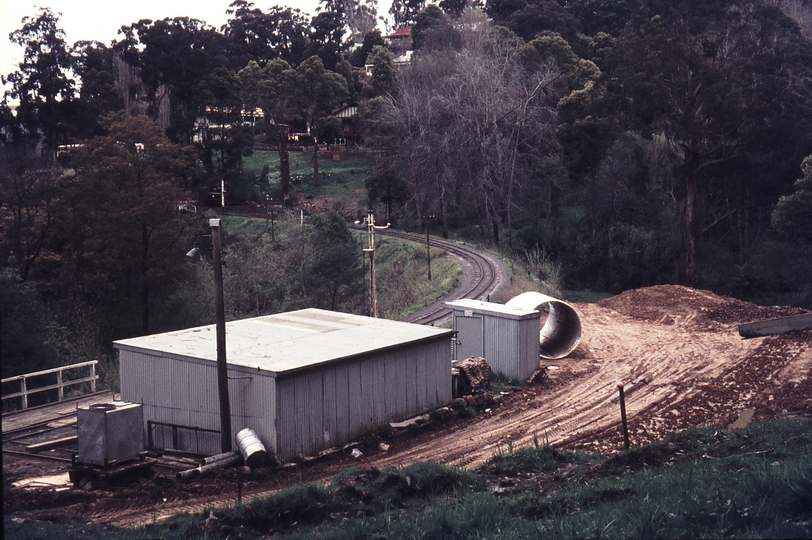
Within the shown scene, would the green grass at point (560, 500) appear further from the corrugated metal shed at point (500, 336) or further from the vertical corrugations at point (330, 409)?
the corrugated metal shed at point (500, 336)

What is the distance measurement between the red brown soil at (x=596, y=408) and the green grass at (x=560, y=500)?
143 cm

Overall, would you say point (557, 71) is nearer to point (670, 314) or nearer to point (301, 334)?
point (670, 314)

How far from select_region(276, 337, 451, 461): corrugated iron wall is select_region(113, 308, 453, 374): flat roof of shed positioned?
1.13 ft

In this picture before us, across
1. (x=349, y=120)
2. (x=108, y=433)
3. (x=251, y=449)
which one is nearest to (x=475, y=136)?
(x=349, y=120)

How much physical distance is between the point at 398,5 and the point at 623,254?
9063cm

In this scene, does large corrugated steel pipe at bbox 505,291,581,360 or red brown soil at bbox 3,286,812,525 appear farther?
large corrugated steel pipe at bbox 505,291,581,360

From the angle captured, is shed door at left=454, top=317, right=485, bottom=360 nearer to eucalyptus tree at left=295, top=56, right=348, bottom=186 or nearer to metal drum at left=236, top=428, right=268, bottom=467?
metal drum at left=236, top=428, right=268, bottom=467

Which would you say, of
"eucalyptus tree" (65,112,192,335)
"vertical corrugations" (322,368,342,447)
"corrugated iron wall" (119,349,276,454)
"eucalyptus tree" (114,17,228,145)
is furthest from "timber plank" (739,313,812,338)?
"eucalyptus tree" (114,17,228,145)

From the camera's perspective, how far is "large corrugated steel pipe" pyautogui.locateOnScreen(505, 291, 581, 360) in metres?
24.2

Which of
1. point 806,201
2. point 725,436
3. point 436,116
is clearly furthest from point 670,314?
point 436,116

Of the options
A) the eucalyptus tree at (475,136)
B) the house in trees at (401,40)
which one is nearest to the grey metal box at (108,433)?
the eucalyptus tree at (475,136)

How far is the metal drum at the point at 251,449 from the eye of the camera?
1452cm

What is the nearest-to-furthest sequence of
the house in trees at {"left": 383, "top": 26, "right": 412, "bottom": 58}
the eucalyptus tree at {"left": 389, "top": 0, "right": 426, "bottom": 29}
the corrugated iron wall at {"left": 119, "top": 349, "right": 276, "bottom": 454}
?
the corrugated iron wall at {"left": 119, "top": 349, "right": 276, "bottom": 454} < the house in trees at {"left": 383, "top": 26, "right": 412, "bottom": 58} < the eucalyptus tree at {"left": 389, "top": 0, "right": 426, "bottom": 29}

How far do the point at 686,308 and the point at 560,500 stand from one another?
2304 cm
